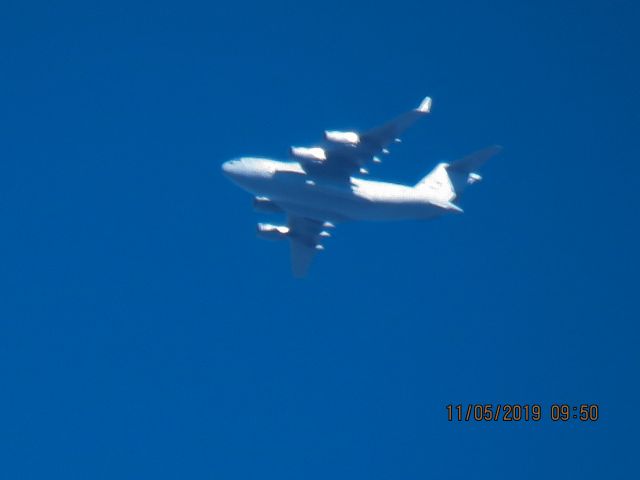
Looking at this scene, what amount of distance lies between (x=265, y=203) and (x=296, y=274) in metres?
4.93

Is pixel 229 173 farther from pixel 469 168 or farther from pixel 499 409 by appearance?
pixel 499 409

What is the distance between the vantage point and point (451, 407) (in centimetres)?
3319

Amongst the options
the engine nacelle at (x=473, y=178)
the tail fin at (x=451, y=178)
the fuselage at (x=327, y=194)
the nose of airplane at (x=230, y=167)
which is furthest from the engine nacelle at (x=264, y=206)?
the engine nacelle at (x=473, y=178)

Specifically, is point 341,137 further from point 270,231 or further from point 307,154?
point 270,231

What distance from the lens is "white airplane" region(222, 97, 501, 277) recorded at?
34531 millimetres

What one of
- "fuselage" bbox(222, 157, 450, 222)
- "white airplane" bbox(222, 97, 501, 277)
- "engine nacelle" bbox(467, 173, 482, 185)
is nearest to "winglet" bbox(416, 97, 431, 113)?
"white airplane" bbox(222, 97, 501, 277)

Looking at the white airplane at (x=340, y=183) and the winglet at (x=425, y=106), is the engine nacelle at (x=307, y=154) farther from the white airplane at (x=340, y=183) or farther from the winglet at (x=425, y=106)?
the winglet at (x=425, y=106)

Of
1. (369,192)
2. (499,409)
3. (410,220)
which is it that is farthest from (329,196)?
(499,409)

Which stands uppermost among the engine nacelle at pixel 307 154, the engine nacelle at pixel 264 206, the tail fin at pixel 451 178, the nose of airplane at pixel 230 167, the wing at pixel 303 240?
the tail fin at pixel 451 178

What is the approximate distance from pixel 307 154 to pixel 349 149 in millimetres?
1652

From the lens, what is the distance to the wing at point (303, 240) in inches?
1578

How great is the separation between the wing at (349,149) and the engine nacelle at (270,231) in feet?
18.3

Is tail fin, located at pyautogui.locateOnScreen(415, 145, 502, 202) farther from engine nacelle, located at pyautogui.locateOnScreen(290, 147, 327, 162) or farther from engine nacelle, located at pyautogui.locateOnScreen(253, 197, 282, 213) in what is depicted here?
engine nacelle, located at pyautogui.locateOnScreen(253, 197, 282, 213)

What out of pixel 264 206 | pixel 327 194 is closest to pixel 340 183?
pixel 327 194
